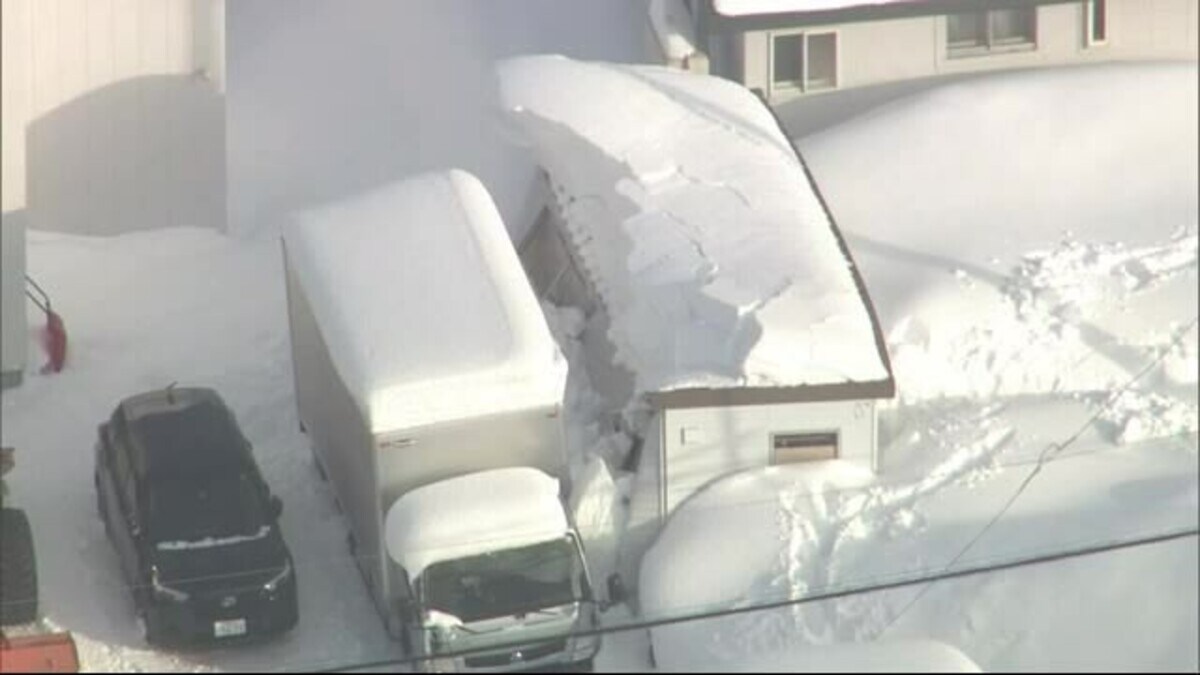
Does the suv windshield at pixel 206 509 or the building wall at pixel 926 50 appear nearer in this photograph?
the suv windshield at pixel 206 509

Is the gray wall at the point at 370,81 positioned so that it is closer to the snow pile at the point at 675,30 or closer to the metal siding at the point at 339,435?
the snow pile at the point at 675,30

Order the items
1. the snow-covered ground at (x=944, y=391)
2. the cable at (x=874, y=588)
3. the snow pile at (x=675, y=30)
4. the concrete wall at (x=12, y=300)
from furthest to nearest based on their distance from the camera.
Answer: the snow pile at (x=675, y=30) → the concrete wall at (x=12, y=300) → the snow-covered ground at (x=944, y=391) → the cable at (x=874, y=588)

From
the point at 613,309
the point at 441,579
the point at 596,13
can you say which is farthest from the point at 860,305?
the point at 596,13

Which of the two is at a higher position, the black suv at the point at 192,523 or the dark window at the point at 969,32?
the dark window at the point at 969,32

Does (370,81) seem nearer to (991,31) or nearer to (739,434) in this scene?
(991,31)

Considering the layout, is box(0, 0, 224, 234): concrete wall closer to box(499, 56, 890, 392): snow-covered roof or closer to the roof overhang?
box(499, 56, 890, 392): snow-covered roof

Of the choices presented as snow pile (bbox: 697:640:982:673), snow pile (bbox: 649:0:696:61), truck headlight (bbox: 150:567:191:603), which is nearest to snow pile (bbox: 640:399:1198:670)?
snow pile (bbox: 697:640:982:673)

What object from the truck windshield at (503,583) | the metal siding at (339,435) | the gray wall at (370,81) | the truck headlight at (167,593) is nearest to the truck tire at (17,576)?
the truck headlight at (167,593)
